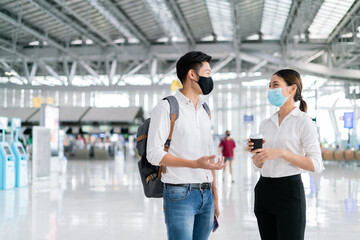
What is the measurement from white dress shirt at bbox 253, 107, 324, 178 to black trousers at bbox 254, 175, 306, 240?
0.19ft

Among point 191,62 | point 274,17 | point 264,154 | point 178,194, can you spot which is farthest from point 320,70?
point 178,194

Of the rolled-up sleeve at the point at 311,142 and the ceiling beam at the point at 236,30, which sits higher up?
the ceiling beam at the point at 236,30

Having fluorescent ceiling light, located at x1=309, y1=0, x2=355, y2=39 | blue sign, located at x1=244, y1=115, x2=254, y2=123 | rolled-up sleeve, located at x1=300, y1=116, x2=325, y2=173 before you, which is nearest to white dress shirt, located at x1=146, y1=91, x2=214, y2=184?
rolled-up sleeve, located at x1=300, y1=116, x2=325, y2=173

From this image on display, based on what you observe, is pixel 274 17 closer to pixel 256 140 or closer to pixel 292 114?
pixel 292 114

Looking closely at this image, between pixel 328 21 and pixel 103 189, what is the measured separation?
19.0 meters

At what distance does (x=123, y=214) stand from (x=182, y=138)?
546cm

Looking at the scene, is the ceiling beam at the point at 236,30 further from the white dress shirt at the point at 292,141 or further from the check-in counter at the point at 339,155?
the white dress shirt at the point at 292,141

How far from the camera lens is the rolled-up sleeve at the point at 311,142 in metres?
2.61

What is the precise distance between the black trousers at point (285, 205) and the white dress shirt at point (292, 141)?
0.06 meters

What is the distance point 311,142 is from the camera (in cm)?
265

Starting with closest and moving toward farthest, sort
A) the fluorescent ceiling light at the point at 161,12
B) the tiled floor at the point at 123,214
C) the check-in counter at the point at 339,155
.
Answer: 1. the tiled floor at the point at 123,214
2. the fluorescent ceiling light at the point at 161,12
3. the check-in counter at the point at 339,155

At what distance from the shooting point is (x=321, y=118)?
1097 inches

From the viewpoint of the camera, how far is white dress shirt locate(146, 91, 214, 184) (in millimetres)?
2473

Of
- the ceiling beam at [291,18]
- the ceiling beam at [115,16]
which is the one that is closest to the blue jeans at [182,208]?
the ceiling beam at [115,16]
